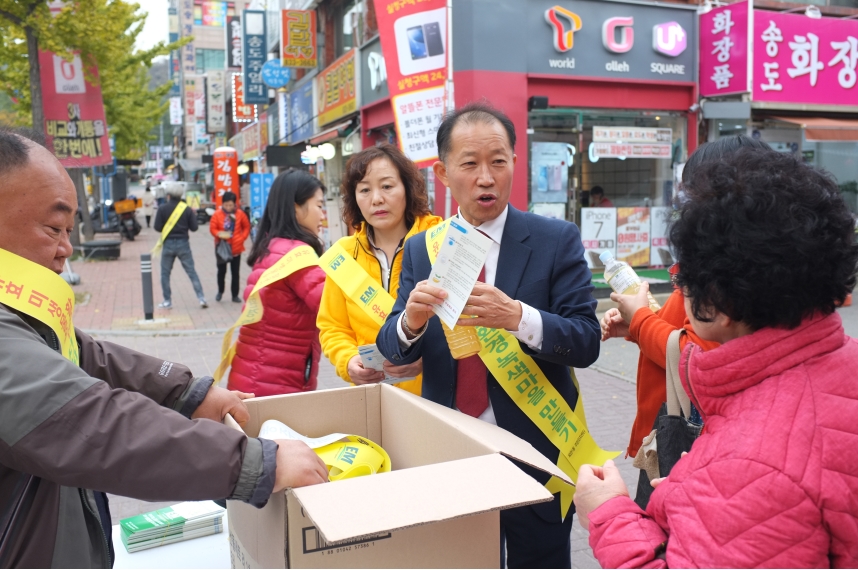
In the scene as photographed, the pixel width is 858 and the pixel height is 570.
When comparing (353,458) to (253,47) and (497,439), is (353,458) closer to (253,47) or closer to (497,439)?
Result: (497,439)

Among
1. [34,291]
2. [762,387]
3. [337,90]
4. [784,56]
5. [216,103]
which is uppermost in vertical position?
[216,103]

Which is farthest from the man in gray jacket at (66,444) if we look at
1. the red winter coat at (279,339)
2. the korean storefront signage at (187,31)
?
the korean storefront signage at (187,31)

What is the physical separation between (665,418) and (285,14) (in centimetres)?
1531

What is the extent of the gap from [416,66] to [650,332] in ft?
18.7

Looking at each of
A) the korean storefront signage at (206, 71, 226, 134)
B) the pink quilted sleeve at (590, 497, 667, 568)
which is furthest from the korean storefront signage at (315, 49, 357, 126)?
the korean storefront signage at (206, 71, 226, 134)

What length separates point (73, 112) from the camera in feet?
44.3

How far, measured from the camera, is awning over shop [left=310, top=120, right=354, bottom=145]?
13.2 m

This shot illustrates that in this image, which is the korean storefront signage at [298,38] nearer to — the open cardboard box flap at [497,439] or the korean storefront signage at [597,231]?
the korean storefront signage at [597,231]

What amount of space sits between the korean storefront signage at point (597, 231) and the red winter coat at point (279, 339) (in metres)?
6.78

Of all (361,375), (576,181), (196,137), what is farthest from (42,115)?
(196,137)

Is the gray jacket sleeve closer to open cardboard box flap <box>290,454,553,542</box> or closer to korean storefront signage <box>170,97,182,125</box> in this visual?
open cardboard box flap <box>290,454,553,542</box>

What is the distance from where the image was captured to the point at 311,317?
3.34 meters

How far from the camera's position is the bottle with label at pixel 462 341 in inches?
78.8

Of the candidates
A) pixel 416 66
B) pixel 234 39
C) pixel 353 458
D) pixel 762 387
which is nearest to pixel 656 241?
pixel 416 66
